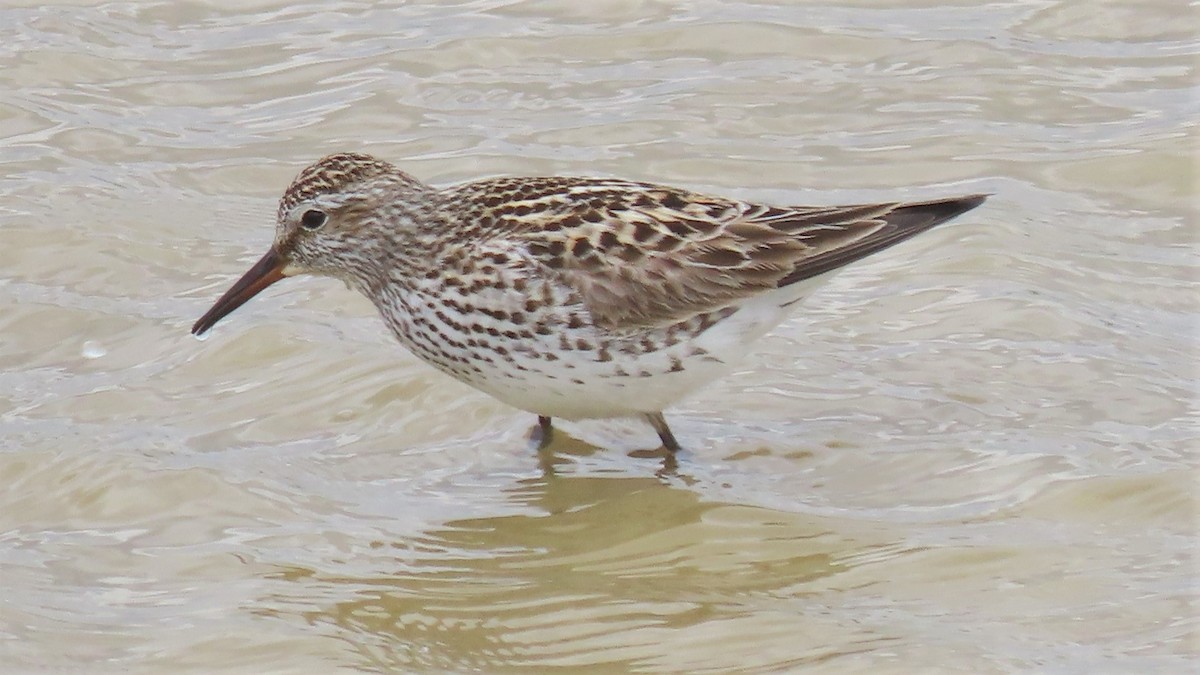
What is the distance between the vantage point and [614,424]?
374 inches

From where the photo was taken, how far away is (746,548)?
7.99 meters

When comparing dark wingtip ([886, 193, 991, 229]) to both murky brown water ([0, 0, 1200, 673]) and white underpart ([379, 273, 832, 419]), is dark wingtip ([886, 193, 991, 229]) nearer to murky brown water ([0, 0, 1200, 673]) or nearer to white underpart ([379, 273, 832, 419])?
white underpart ([379, 273, 832, 419])

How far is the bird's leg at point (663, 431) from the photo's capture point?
28.7ft

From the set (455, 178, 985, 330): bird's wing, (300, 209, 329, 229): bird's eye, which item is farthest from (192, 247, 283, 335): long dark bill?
(455, 178, 985, 330): bird's wing

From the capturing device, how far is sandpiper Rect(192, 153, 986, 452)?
27.5 ft

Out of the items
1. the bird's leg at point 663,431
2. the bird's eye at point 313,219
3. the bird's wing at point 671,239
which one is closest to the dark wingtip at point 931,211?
the bird's wing at point 671,239

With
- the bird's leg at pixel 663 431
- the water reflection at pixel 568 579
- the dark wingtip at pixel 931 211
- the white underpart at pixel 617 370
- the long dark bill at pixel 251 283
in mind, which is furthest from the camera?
the long dark bill at pixel 251 283

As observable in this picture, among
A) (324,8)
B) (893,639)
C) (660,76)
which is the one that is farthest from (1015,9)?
(893,639)

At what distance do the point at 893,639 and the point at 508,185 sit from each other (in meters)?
3.02

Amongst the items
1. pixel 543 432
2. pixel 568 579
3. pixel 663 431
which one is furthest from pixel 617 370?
pixel 568 579

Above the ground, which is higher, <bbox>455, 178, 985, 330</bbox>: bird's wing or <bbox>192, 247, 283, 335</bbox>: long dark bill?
<bbox>455, 178, 985, 330</bbox>: bird's wing

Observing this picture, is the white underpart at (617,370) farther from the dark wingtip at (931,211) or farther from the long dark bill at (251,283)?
the long dark bill at (251,283)

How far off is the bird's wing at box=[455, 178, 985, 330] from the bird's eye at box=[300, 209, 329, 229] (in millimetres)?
772

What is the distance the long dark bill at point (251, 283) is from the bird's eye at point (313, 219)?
23 cm
